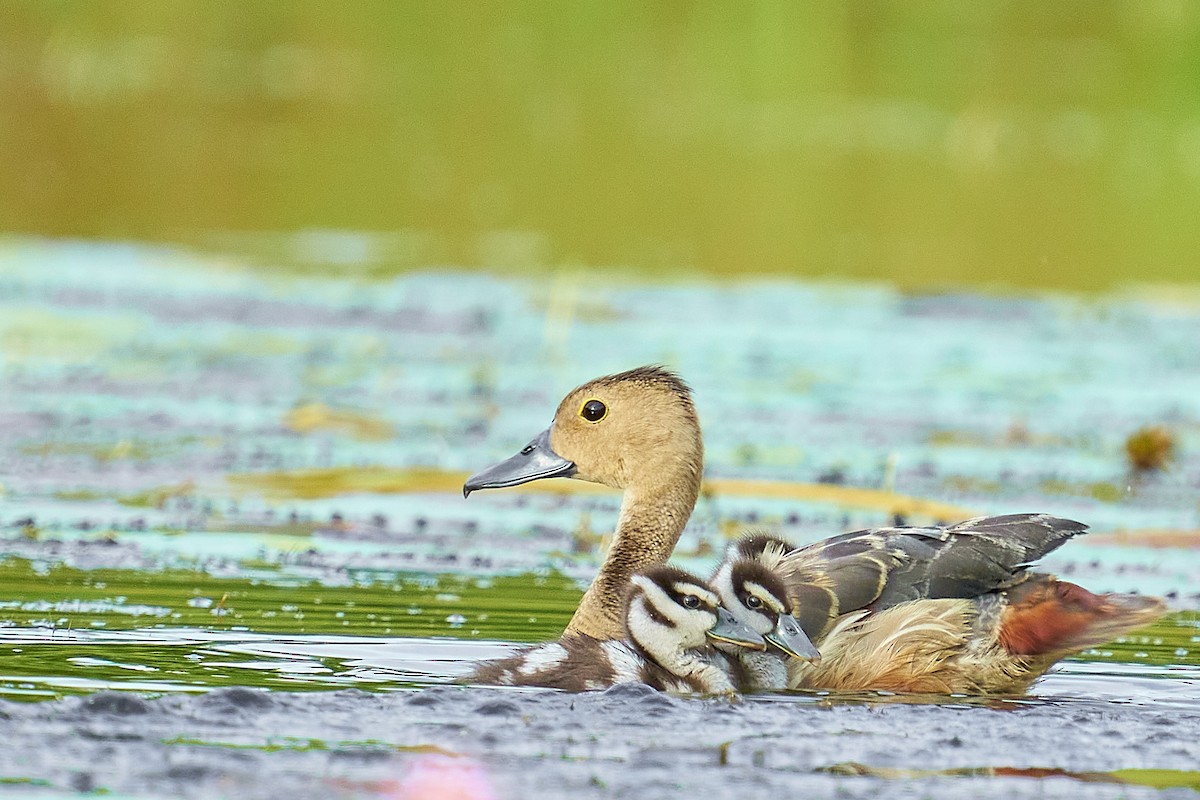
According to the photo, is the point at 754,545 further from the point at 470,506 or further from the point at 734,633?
the point at 470,506

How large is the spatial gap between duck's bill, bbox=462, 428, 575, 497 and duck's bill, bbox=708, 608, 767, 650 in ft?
4.63

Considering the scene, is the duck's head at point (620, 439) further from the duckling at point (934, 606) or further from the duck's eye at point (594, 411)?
the duckling at point (934, 606)

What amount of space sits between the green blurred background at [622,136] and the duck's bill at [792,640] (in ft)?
34.1

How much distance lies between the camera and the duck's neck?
7.71 metres

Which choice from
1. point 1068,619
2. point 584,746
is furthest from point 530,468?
point 584,746

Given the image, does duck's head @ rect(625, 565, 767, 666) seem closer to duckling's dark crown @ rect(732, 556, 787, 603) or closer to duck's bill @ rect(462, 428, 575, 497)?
duckling's dark crown @ rect(732, 556, 787, 603)

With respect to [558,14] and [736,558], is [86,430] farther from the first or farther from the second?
[558,14]

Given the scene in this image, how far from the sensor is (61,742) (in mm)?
5582

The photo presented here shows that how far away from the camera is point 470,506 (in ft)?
34.0

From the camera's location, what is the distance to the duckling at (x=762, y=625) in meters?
6.88

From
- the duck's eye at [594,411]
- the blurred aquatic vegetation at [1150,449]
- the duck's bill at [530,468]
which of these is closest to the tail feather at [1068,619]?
the duck's eye at [594,411]

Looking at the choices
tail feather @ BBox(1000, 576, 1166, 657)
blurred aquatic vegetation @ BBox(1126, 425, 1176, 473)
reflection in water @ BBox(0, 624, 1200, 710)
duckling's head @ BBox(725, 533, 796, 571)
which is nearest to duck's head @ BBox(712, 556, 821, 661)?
reflection in water @ BBox(0, 624, 1200, 710)

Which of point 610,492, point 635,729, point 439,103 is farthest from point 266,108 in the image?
point 635,729

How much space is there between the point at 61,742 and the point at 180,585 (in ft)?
9.05
